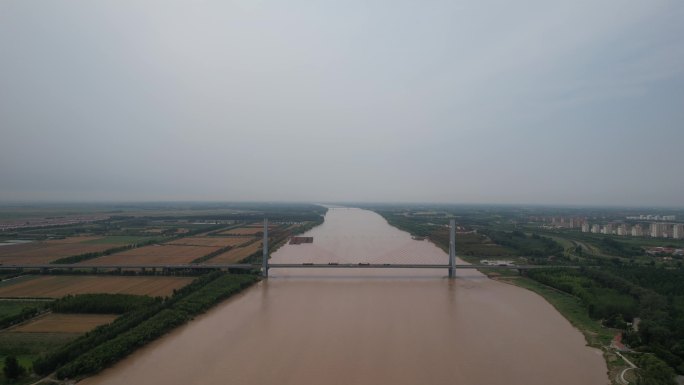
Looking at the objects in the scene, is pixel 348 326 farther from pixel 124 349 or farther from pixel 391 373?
pixel 124 349

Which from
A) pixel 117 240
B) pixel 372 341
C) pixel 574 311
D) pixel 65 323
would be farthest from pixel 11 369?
pixel 117 240

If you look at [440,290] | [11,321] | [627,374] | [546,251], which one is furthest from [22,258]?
[546,251]

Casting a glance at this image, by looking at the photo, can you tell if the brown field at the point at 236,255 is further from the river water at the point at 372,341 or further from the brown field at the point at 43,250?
the brown field at the point at 43,250

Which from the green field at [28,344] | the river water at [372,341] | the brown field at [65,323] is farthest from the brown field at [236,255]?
the green field at [28,344]

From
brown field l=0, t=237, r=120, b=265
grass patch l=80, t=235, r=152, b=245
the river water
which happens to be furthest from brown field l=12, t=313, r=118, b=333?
grass patch l=80, t=235, r=152, b=245

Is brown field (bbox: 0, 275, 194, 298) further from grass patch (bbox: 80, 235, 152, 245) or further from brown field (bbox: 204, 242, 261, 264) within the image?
grass patch (bbox: 80, 235, 152, 245)

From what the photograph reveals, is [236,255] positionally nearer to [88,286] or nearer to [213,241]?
[213,241]
